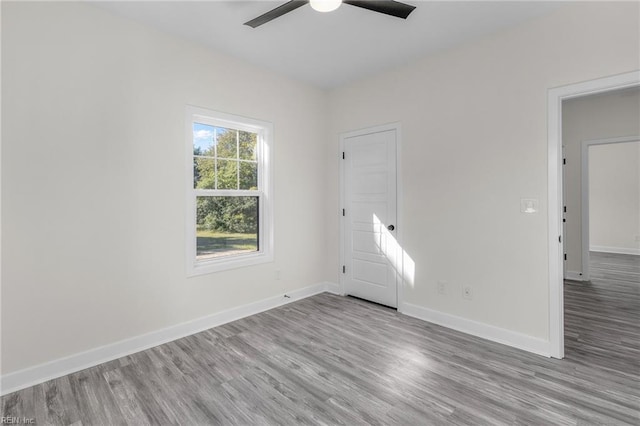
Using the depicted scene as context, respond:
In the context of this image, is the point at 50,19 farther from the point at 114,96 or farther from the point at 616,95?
the point at 616,95

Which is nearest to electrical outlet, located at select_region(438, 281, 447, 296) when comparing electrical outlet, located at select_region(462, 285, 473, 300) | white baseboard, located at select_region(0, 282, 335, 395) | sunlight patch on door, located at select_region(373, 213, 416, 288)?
electrical outlet, located at select_region(462, 285, 473, 300)

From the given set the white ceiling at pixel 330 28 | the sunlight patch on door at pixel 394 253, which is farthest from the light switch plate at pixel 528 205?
the white ceiling at pixel 330 28

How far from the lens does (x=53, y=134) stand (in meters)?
2.23

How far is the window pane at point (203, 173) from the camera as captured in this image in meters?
3.11

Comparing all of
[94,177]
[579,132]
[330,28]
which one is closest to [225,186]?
[94,177]

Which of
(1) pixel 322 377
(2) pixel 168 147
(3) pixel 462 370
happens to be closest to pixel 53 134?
(2) pixel 168 147

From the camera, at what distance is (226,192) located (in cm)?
333

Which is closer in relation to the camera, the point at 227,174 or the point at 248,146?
the point at 227,174

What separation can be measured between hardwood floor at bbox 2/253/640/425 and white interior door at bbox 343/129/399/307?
720 mm

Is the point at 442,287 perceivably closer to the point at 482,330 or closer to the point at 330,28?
the point at 482,330

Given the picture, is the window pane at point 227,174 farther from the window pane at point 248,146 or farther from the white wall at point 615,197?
the white wall at point 615,197

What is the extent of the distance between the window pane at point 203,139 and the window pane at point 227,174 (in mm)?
181

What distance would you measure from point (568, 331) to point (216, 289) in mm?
3508

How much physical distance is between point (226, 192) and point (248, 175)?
376 mm
